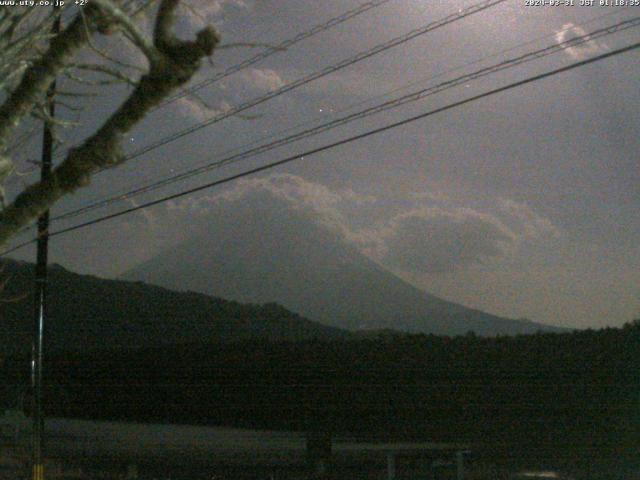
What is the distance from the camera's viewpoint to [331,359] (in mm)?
22891

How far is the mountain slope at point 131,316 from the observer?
34844 mm

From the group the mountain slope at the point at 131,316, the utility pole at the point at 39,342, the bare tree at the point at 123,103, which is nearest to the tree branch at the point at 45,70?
the bare tree at the point at 123,103

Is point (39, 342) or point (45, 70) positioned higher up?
point (45, 70)

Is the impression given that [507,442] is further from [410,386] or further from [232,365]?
[232,365]

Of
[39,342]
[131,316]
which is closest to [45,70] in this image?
[39,342]

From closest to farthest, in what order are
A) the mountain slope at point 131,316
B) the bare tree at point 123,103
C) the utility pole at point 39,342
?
1. the bare tree at point 123,103
2. the utility pole at point 39,342
3. the mountain slope at point 131,316

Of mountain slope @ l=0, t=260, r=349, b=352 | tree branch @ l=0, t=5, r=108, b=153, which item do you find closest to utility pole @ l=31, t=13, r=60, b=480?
tree branch @ l=0, t=5, r=108, b=153

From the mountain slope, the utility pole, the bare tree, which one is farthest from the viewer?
the mountain slope

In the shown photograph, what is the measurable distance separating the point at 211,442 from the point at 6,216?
2507 centimetres

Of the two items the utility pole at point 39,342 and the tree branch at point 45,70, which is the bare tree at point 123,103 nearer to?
the tree branch at point 45,70

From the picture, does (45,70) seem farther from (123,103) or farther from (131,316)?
(131,316)

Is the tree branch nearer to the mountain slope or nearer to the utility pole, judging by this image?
the utility pole

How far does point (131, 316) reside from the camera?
37.8 meters

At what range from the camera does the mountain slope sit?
114 feet
